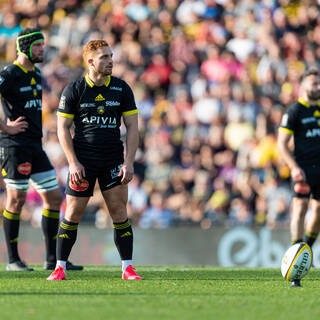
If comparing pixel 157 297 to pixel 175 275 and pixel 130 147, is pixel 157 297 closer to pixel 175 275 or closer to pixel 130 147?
pixel 130 147

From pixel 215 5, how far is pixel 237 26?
101 cm

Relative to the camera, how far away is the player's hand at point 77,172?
25.7 feet

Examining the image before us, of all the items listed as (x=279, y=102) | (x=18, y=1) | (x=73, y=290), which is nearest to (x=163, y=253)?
(x=279, y=102)

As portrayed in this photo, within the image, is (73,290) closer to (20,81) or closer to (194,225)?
(20,81)

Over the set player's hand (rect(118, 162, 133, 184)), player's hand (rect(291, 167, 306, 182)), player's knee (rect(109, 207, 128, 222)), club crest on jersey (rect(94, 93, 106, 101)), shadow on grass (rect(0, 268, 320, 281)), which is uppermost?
club crest on jersey (rect(94, 93, 106, 101))

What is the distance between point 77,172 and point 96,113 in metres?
0.63

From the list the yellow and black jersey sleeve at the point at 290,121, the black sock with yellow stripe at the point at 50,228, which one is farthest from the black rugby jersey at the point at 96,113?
the yellow and black jersey sleeve at the point at 290,121

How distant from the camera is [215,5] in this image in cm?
1869

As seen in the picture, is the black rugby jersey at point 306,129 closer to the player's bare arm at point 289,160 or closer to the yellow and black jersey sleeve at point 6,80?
the player's bare arm at point 289,160

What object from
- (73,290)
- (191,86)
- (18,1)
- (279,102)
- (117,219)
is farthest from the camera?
(18,1)

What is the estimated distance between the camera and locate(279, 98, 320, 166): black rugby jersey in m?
10.6

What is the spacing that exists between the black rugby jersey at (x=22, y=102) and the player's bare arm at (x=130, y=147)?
189cm

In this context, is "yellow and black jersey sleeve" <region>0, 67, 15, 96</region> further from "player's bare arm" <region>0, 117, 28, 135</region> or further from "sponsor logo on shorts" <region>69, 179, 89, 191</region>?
"sponsor logo on shorts" <region>69, 179, 89, 191</region>

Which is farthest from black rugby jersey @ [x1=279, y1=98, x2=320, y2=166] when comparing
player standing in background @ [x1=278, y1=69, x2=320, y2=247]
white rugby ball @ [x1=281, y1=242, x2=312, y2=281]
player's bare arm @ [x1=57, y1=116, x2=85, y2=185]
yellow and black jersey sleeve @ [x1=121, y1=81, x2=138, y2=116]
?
player's bare arm @ [x1=57, y1=116, x2=85, y2=185]
